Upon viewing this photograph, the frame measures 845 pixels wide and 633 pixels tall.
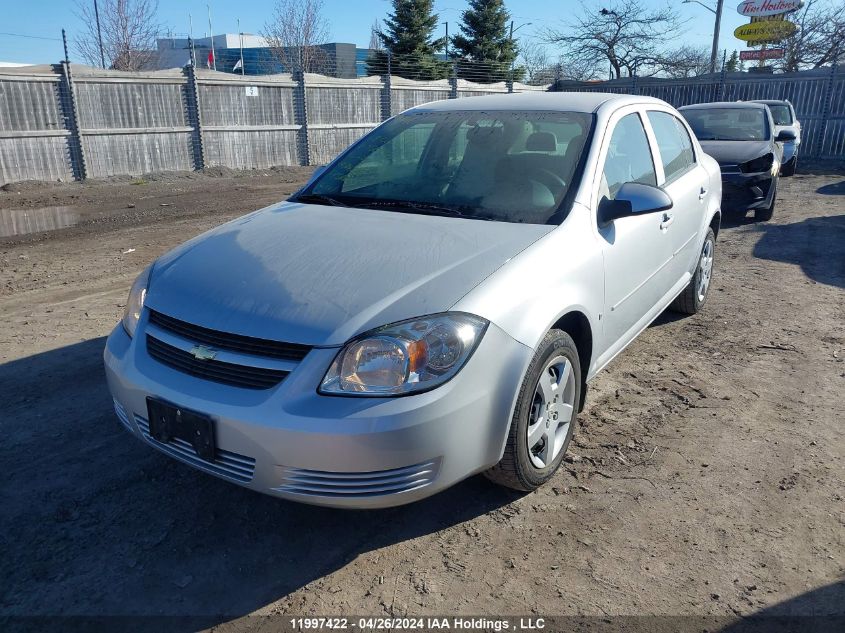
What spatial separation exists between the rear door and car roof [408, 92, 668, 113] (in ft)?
1.22

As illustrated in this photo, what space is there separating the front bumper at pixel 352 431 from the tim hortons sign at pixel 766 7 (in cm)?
3987

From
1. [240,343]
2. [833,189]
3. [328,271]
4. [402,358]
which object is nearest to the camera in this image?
[402,358]

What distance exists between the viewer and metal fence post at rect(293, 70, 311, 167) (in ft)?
60.2

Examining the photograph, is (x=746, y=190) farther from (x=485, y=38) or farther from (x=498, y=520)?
(x=485, y=38)

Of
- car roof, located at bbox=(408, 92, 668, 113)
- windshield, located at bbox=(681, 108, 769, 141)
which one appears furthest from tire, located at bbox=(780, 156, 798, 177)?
car roof, located at bbox=(408, 92, 668, 113)

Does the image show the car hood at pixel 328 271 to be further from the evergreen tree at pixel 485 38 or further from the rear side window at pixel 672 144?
the evergreen tree at pixel 485 38

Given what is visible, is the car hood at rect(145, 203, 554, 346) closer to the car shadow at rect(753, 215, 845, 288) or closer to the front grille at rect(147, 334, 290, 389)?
the front grille at rect(147, 334, 290, 389)

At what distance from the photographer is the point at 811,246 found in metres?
8.47

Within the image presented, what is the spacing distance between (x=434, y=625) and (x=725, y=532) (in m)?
1.35

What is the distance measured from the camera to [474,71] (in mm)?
36031

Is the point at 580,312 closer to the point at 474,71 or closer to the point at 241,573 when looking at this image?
the point at 241,573

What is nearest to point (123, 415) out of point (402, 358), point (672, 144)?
point (402, 358)

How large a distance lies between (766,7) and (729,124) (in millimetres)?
30905

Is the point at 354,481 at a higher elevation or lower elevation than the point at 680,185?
lower
